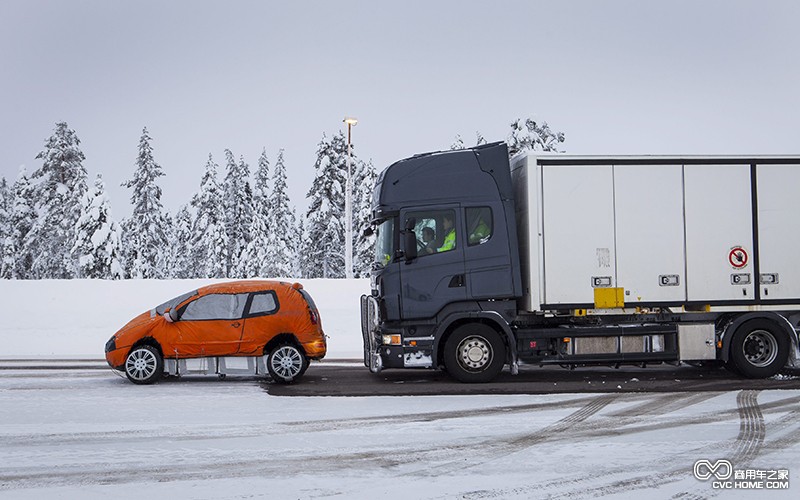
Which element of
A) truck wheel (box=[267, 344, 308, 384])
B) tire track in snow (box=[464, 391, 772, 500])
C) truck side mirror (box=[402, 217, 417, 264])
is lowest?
tire track in snow (box=[464, 391, 772, 500])

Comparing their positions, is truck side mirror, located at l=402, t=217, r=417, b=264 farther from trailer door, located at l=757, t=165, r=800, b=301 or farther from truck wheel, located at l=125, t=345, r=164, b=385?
trailer door, located at l=757, t=165, r=800, b=301

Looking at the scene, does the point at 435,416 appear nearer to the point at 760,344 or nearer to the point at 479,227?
the point at 479,227

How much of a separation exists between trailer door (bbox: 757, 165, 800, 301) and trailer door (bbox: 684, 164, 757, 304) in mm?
216

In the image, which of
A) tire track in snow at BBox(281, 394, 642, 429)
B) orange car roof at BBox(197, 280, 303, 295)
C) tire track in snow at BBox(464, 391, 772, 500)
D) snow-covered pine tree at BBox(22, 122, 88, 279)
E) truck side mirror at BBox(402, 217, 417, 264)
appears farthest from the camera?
snow-covered pine tree at BBox(22, 122, 88, 279)

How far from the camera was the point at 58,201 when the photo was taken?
5272 cm

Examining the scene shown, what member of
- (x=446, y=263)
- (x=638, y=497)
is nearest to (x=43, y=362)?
(x=446, y=263)

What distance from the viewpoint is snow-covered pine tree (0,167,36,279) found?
5609 cm

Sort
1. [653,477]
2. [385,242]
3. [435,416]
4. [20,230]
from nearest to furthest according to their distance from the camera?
[653,477] < [435,416] < [385,242] < [20,230]

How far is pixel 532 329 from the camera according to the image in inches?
497

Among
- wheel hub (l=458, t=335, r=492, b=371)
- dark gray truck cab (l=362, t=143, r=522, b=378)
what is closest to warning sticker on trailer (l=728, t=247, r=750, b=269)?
dark gray truck cab (l=362, t=143, r=522, b=378)

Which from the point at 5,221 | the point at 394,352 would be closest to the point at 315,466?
the point at 394,352

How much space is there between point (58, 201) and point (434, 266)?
47.4m

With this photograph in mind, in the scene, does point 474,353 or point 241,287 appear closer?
point 474,353

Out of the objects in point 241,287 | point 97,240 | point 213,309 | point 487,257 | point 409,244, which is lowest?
point 213,309
